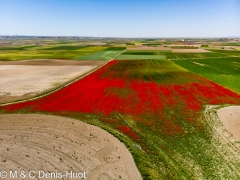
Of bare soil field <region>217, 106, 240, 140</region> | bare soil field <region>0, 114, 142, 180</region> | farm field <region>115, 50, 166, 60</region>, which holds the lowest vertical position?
bare soil field <region>0, 114, 142, 180</region>

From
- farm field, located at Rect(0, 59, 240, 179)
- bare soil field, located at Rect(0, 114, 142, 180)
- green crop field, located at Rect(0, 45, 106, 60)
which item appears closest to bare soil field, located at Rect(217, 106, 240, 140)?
farm field, located at Rect(0, 59, 240, 179)

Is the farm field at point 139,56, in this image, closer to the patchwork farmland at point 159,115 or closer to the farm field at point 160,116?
the patchwork farmland at point 159,115

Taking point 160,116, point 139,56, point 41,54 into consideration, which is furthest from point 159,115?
point 41,54

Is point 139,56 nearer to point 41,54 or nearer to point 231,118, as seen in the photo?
point 41,54

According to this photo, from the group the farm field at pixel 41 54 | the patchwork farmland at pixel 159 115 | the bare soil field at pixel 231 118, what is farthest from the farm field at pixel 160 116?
the farm field at pixel 41 54

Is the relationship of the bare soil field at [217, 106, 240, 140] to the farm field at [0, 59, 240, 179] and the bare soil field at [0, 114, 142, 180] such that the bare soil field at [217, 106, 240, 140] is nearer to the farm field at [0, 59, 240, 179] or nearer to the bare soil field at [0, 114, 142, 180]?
the farm field at [0, 59, 240, 179]

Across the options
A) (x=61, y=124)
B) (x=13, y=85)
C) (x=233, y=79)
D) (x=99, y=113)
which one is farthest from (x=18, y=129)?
(x=233, y=79)
